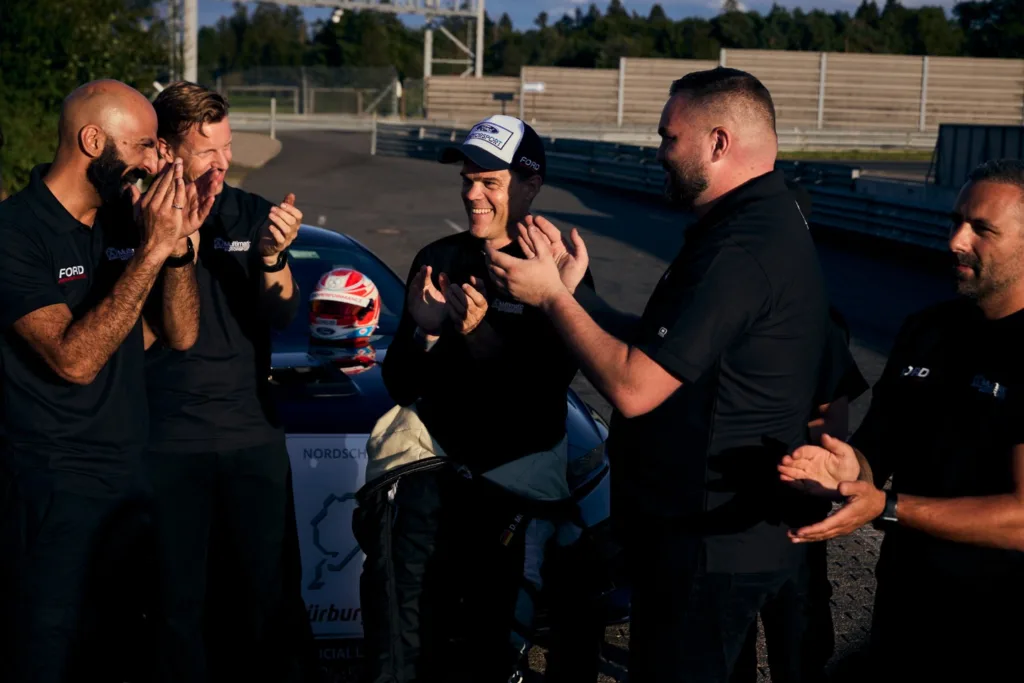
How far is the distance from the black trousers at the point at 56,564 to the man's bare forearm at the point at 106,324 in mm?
360

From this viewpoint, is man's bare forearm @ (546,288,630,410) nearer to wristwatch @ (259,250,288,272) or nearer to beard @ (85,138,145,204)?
wristwatch @ (259,250,288,272)

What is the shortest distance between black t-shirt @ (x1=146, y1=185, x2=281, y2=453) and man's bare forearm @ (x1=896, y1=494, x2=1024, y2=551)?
2126 mm

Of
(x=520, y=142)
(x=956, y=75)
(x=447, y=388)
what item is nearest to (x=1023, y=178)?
(x=520, y=142)

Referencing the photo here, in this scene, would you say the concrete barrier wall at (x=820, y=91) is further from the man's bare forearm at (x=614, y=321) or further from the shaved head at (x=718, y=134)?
the shaved head at (x=718, y=134)

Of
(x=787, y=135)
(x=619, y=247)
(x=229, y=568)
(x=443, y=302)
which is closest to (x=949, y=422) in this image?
(x=443, y=302)

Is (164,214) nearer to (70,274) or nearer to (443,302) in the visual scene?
(70,274)

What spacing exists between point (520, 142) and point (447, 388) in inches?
33.6

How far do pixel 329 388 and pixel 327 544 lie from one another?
735 mm

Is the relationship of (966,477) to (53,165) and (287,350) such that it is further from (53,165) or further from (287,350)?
(287,350)

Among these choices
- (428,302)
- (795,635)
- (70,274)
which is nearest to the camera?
(795,635)

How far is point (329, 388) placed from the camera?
4984 millimetres

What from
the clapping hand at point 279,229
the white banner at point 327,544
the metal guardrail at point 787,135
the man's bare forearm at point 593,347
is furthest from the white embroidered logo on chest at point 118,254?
the metal guardrail at point 787,135

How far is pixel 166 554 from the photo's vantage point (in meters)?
3.88

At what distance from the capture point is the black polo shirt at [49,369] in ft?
11.1
